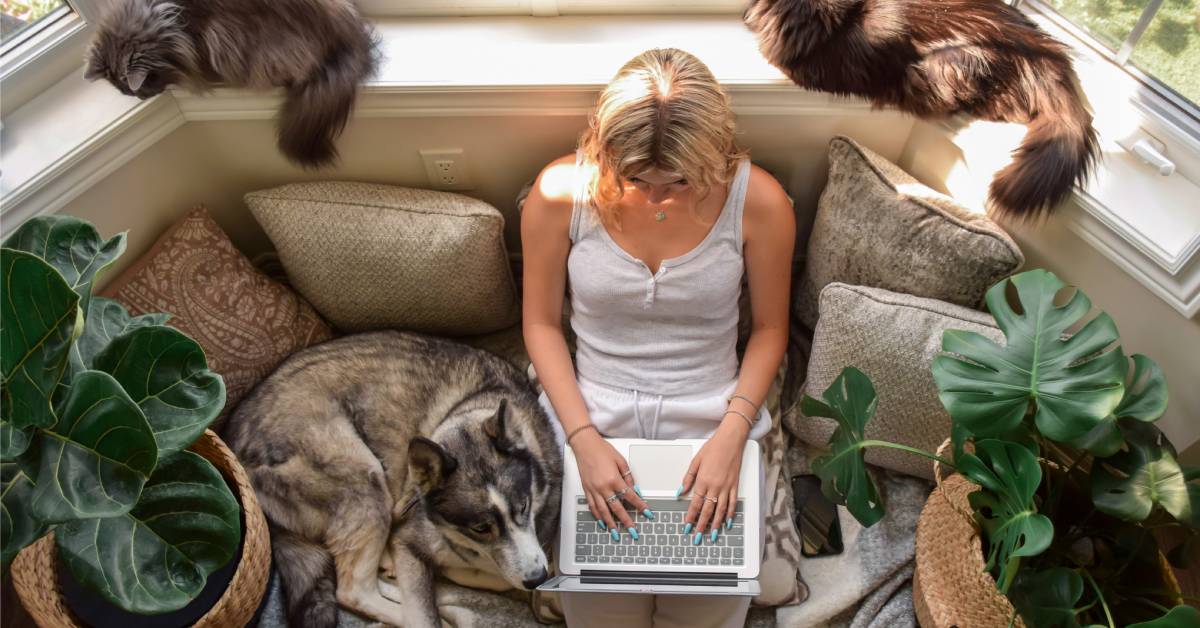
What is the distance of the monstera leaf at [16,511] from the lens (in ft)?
2.66

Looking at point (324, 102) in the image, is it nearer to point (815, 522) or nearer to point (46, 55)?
point (46, 55)

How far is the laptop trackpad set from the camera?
1472 mm

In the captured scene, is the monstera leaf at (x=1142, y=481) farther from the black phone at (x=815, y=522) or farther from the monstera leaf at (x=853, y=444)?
the black phone at (x=815, y=522)

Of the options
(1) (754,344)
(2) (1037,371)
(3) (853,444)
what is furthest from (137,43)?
(2) (1037,371)

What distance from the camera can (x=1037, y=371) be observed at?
1065mm

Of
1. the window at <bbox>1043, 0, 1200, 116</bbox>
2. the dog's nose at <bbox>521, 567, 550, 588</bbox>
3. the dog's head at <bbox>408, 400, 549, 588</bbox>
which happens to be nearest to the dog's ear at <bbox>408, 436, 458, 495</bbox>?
the dog's head at <bbox>408, 400, 549, 588</bbox>

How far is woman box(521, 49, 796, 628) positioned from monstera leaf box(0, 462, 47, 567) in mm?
909

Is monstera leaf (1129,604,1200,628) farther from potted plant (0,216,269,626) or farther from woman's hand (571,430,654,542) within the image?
potted plant (0,216,269,626)

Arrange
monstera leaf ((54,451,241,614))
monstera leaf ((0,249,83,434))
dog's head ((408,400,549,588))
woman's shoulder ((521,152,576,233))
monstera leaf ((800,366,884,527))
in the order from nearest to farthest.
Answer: monstera leaf ((0,249,83,434)), monstera leaf ((54,451,241,614)), monstera leaf ((800,366,884,527)), dog's head ((408,400,549,588)), woman's shoulder ((521,152,576,233))

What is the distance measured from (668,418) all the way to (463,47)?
3.15 ft

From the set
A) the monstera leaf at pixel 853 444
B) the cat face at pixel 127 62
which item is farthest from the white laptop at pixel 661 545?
the cat face at pixel 127 62

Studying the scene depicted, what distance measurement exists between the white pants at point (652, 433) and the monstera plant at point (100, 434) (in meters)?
0.80

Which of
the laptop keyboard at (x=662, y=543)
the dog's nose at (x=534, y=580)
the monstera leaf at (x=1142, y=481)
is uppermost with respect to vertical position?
the monstera leaf at (x=1142, y=481)

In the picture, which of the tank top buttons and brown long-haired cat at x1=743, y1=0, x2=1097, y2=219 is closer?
brown long-haired cat at x1=743, y1=0, x2=1097, y2=219
